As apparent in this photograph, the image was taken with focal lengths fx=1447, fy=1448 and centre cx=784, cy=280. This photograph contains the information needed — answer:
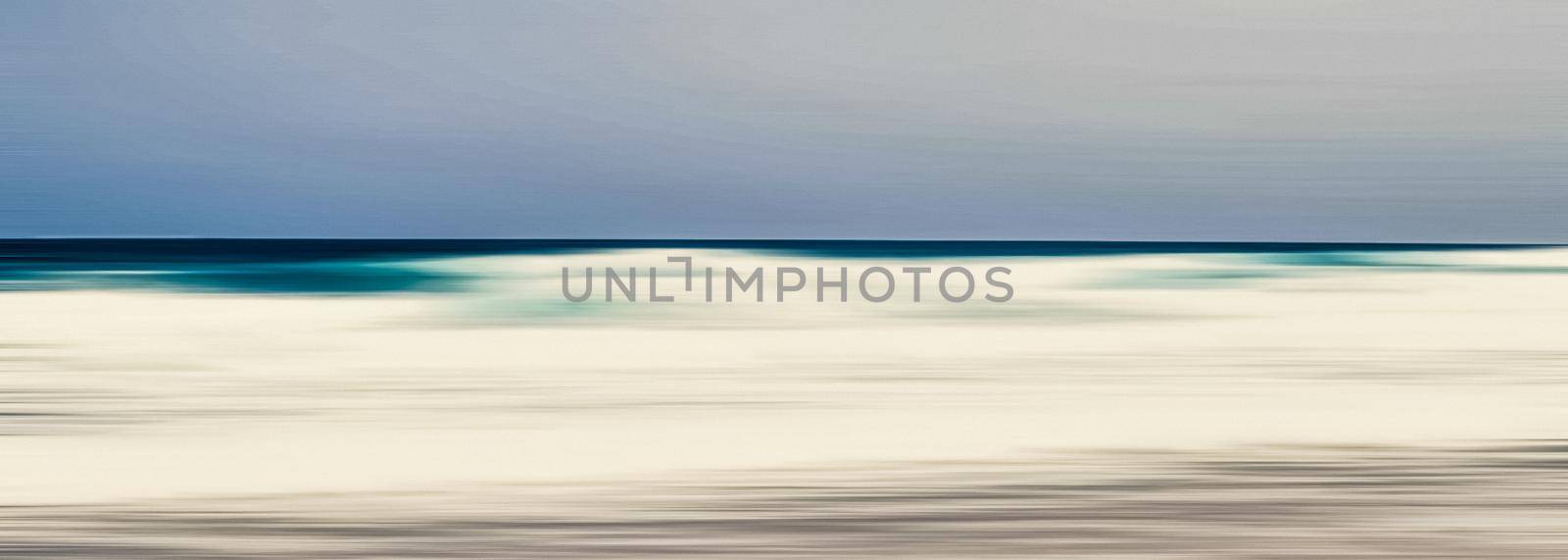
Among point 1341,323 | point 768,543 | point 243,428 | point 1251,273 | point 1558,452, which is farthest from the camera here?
point 1251,273

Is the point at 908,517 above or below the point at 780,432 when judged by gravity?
below

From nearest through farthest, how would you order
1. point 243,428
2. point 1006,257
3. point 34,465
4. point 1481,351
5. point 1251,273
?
point 34,465 < point 243,428 < point 1481,351 < point 1251,273 < point 1006,257

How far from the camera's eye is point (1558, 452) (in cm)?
200

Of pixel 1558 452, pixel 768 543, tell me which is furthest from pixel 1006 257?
pixel 768 543

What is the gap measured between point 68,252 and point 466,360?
9199 mm

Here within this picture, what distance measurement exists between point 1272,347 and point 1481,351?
1.57 feet

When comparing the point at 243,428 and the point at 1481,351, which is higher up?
the point at 1481,351

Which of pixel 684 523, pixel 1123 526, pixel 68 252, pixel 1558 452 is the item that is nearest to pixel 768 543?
pixel 684 523

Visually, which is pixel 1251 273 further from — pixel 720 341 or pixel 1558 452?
pixel 1558 452

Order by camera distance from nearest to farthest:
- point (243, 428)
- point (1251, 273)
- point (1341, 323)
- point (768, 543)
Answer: point (768, 543) → point (243, 428) → point (1341, 323) → point (1251, 273)

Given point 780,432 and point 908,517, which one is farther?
point 780,432

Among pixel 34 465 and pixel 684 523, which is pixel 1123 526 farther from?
pixel 34 465

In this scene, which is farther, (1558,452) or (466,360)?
(466,360)

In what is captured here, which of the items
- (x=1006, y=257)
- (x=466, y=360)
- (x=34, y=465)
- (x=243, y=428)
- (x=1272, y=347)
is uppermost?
(x=1006, y=257)
